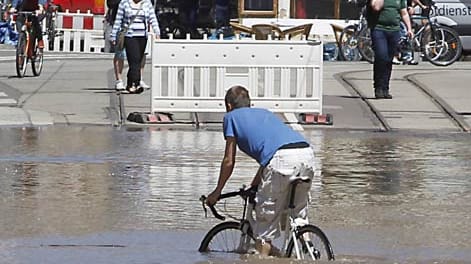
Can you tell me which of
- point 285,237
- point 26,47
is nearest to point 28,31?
point 26,47

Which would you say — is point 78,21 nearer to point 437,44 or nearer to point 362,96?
point 437,44

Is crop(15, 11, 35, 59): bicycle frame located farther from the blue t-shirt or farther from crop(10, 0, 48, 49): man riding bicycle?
the blue t-shirt

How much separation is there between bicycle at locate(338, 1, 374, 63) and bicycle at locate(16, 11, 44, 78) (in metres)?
6.47

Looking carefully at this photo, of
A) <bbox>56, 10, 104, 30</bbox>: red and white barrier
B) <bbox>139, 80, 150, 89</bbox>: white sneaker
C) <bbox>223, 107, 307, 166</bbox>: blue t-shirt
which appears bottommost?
<bbox>139, 80, 150, 89</bbox>: white sneaker

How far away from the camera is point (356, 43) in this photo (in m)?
24.4

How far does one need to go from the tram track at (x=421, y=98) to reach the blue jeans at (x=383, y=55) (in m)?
0.29

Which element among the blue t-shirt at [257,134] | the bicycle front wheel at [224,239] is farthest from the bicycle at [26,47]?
the blue t-shirt at [257,134]

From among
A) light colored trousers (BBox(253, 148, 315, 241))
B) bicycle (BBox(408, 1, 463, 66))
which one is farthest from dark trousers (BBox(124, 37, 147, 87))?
light colored trousers (BBox(253, 148, 315, 241))

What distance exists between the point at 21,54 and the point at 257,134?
12431mm

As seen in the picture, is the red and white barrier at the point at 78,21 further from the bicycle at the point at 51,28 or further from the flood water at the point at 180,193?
the flood water at the point at 180,193

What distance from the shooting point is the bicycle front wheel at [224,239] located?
8.34m

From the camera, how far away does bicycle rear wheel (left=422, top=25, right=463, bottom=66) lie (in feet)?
76.5

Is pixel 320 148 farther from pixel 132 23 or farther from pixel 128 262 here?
pixel 128 262

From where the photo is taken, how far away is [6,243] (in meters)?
8.83
